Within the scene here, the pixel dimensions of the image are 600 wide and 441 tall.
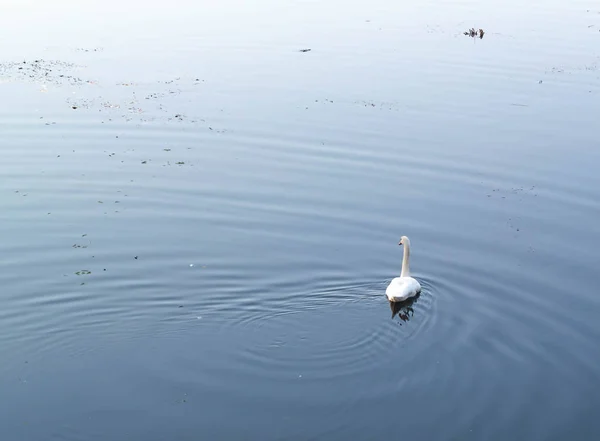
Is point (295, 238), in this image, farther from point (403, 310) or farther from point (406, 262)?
point (403, 310)

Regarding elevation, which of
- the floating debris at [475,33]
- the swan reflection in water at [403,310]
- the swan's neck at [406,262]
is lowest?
the swan reflection in water at [403,310]

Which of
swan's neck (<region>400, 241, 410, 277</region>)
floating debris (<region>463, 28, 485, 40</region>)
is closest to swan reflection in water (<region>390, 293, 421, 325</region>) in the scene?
swan's neck (<region>400, 241, 410, 277</region>)

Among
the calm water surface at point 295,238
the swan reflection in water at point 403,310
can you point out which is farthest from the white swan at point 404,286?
the calm water surface at point 295,238

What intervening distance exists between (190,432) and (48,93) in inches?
759

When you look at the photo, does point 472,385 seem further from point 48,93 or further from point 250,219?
point 48,93

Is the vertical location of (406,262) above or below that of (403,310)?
above

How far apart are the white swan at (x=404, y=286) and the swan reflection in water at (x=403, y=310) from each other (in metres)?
0.12

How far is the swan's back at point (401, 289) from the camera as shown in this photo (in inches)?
687

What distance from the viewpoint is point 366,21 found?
140 ft

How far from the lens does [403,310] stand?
1759 cm

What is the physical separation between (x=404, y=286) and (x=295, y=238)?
3688 millimetres

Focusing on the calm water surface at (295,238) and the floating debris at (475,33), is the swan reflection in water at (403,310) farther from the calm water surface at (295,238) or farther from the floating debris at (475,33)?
the floating debris at (475,33)

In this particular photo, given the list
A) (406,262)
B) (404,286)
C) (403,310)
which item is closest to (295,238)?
(406,262)

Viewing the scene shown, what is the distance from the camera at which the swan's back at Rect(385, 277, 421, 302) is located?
57.3ft
